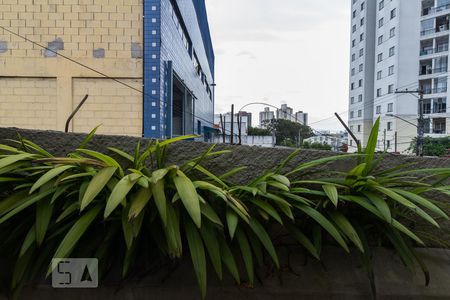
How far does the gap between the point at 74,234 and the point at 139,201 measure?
0.33m

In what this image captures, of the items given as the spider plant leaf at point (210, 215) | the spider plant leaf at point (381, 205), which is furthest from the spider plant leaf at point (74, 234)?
the spider plant leaf at point (381, 205)

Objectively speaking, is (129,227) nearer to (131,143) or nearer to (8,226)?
(8,226)

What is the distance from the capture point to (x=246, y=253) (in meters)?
1.75

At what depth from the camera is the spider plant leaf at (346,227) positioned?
174 cm

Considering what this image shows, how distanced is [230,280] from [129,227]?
68 centimetres

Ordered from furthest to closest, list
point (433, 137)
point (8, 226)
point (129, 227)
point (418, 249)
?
1. point (433, 137)
2. point (418, 249)
3. point (8, 226)
4. point (129, 227)

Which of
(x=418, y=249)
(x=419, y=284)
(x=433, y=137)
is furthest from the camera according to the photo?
(x=433, y=137)

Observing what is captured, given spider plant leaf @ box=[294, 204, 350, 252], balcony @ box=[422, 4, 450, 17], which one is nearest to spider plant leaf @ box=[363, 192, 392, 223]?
spider plant leaf @ box=[294, 204, 350, 252]

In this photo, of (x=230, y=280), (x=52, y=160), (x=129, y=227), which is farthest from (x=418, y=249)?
(x=52, y=160)

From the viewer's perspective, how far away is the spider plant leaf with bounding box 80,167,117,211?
154 centimetres

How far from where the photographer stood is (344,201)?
6.57 feet

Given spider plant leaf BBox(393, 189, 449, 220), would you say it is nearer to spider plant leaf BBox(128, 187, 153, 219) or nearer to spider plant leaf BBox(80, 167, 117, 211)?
spider plant leaf BBox(128, 187, 153, 219)

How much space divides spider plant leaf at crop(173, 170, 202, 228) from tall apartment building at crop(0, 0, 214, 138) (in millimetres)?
8141

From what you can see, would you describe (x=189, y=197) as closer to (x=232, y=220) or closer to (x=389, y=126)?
(x=232, y=220)
